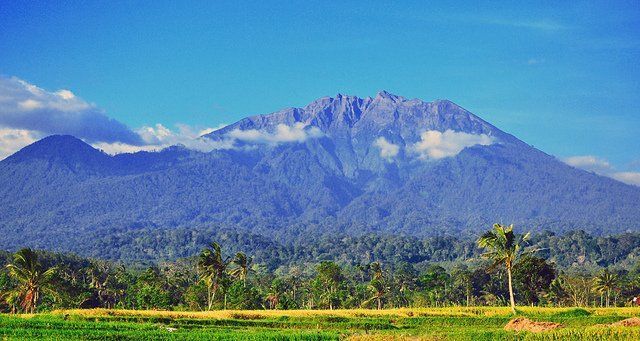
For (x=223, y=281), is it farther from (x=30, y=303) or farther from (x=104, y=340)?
(x=104, y=340)

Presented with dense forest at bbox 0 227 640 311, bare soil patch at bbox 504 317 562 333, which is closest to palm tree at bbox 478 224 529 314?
dense forest at bbox 0 227 640 311

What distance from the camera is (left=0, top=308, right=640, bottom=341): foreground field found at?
4559 cm

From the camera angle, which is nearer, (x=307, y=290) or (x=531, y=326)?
(x=531, y=326)

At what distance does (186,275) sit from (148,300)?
45939mm

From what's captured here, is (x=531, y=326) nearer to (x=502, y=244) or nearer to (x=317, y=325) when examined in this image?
(x=317, y=325)

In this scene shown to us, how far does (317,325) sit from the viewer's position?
57281 mm

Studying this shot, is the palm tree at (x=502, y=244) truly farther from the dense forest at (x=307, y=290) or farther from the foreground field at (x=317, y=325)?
the dense forest at (x=307, y=290)

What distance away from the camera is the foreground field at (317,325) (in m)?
45.6

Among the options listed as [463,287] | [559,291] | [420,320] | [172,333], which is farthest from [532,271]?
[172,333]

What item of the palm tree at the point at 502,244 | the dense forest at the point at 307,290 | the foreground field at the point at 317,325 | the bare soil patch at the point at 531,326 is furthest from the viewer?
the dense forest at the point at 307,290

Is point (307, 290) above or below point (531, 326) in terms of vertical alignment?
above

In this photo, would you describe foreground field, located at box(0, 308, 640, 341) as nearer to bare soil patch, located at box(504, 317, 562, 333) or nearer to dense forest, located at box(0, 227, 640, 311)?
bare soil patch, located at box(504, 317, 562, 333)

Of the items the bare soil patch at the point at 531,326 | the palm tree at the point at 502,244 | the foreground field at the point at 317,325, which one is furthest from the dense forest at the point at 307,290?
the bare soil patch at the point at 531,326

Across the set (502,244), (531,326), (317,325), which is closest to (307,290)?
(502,244)
